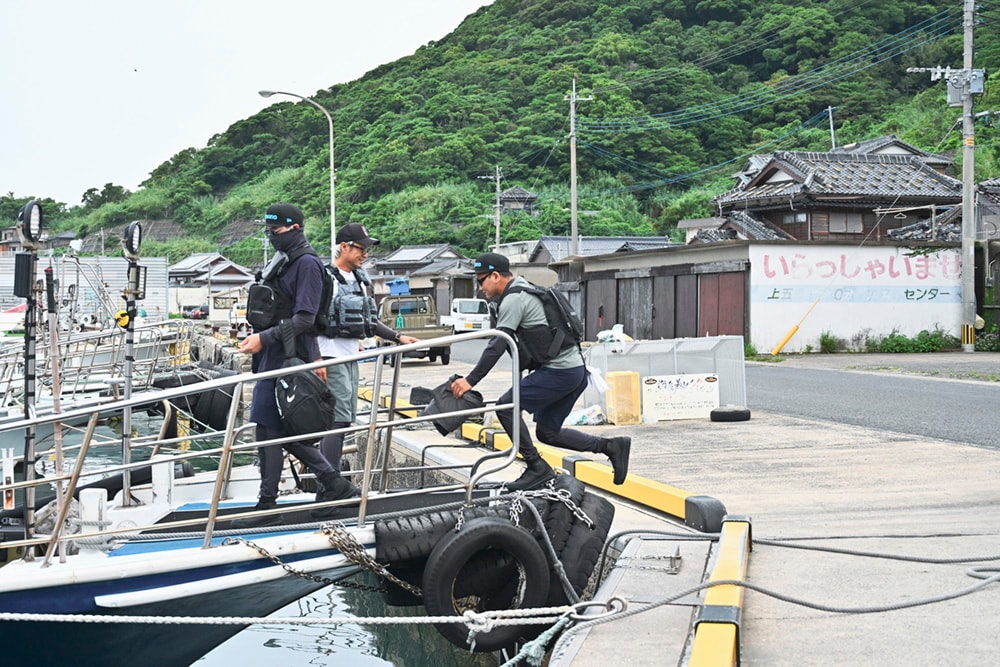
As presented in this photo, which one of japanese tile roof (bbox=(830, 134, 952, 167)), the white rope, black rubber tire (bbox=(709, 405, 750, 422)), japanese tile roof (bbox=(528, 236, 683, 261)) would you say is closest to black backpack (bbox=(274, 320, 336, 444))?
the white rope

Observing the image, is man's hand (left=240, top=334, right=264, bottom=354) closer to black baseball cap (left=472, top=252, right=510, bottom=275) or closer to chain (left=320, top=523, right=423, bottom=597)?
chain (left=320, top=523, right=423, bottom=597)

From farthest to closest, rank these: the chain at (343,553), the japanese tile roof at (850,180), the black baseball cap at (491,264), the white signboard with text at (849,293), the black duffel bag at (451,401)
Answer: the japanese tile roof at (850,180), the white signboard with text at (849,293), the black baseball cap at (491,264), the black duffel bag at (451,401), the chain at (343,553)

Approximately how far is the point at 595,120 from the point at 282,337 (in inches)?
2917

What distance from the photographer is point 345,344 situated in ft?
21.1

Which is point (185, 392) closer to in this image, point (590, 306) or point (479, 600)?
point (479, 600)

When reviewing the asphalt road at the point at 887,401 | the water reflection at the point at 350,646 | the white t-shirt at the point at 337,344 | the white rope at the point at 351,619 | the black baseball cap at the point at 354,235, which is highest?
the black baseball cap at the point at 354,235

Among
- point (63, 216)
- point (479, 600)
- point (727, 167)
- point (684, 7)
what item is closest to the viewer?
point (479, 600)

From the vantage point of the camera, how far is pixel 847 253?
91.7 feet

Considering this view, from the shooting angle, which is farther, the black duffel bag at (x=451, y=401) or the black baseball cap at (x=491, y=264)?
the black baseball cap at (x=491, y=264)

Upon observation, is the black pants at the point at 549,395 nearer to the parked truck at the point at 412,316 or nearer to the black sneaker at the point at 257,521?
the black sneaker at the point at 257,521

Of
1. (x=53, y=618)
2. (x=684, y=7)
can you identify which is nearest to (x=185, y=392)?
(x=53, y=618)

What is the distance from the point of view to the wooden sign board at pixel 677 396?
11.8 metres

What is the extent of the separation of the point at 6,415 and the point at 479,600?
395 inches

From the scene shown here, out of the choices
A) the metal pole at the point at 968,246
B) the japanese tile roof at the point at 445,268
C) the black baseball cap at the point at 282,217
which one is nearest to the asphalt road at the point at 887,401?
the black baseball cap at the point at 282,217
